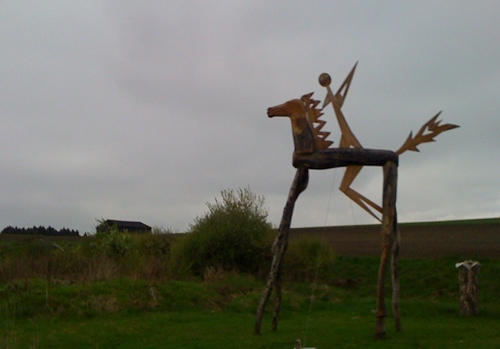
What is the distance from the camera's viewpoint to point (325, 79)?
13.0 m

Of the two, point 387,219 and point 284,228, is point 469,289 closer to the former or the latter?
point 387,219

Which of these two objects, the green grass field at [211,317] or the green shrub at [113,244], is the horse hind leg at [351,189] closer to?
the green grass field at [211,317]

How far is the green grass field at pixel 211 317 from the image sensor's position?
11.9m

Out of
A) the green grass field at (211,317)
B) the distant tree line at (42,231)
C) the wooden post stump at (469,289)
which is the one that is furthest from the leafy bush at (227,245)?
the distant tree line at (42,231)

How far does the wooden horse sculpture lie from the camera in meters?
12.0

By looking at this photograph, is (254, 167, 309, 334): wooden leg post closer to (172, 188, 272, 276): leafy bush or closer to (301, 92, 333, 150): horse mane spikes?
(301, 92, 333, 150): horse mane spikes

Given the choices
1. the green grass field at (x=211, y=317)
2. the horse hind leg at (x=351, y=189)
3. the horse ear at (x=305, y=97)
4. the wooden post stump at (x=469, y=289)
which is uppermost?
the horse ear at (x=305, y=97)

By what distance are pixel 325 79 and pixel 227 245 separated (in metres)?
14.2

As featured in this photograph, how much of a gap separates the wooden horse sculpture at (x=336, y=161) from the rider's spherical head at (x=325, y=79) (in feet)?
1.57

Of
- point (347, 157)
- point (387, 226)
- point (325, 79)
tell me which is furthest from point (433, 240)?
point (347, 157)

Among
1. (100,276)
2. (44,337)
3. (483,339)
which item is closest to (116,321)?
(44,337)

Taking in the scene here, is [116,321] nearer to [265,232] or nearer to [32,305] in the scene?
[32,305]

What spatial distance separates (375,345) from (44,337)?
264 inches

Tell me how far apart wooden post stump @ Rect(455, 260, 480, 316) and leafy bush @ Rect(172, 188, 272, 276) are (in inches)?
414
